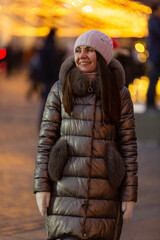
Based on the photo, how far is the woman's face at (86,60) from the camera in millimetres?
4543

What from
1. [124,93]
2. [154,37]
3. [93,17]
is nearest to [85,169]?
[124,93]

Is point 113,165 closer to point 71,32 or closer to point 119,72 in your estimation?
point 119,72

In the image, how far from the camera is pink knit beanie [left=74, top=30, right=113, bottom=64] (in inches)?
180

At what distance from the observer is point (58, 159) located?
4.43 metres

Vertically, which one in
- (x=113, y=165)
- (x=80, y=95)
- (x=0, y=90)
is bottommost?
(x=113, y=165)

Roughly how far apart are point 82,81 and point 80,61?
0.14 metres

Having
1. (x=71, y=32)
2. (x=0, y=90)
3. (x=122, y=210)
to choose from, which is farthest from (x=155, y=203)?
(x=0, y=90)

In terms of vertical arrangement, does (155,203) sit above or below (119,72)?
below

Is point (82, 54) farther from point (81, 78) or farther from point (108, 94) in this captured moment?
point (108, 94)

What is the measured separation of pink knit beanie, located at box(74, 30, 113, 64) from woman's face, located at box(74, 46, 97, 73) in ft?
0.11

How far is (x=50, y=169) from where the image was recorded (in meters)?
4.47

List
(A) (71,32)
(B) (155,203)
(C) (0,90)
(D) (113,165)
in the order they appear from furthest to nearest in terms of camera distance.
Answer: (C) (0,90) → (A) (71,32) → (B) (155,203) → (D) (113,165)

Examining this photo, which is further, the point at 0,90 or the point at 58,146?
the point at 0,90

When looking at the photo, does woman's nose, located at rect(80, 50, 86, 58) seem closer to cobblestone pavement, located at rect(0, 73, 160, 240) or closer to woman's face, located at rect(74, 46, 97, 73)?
woman's face, located at rect(74, 46, 97, 73)
